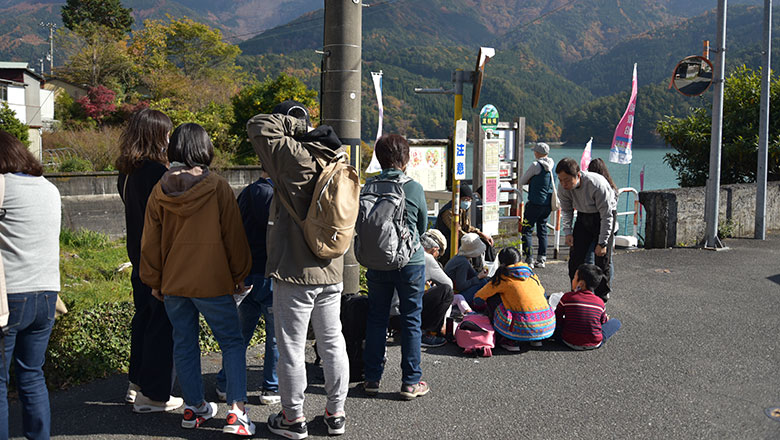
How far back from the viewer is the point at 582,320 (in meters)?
5.48

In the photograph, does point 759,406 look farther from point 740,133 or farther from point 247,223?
point 740,133

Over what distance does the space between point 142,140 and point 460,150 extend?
426cm

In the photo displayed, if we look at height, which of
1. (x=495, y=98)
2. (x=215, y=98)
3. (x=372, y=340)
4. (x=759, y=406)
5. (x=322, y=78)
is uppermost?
(x=495, y=98)

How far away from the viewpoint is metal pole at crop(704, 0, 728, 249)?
1003cm

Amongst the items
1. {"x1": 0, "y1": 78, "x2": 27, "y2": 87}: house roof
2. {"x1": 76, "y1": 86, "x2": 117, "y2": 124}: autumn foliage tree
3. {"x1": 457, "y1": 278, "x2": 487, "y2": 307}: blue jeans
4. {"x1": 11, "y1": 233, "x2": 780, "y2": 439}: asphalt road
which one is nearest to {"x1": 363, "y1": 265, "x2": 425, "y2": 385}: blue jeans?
{"x1": 11, "y1": 233, "x2": 780, "y2": 439}: asphalt road

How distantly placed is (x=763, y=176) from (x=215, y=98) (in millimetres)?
32085

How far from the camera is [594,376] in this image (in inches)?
194

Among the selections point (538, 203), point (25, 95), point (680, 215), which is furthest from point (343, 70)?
point (25, 95)

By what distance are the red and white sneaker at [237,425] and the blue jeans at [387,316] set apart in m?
1.00

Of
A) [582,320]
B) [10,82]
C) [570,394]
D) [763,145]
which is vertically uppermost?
[10,82]

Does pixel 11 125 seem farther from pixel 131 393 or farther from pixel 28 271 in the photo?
pixel 28 271

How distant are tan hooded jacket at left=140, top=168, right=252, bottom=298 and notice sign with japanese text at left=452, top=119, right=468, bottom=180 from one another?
13.0 ft

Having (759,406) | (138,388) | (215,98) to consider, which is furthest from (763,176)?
(215,98)

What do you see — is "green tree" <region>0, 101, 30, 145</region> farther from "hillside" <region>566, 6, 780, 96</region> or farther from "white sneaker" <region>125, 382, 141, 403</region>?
"hillside" <region>566, 6, 780, 96</region>
